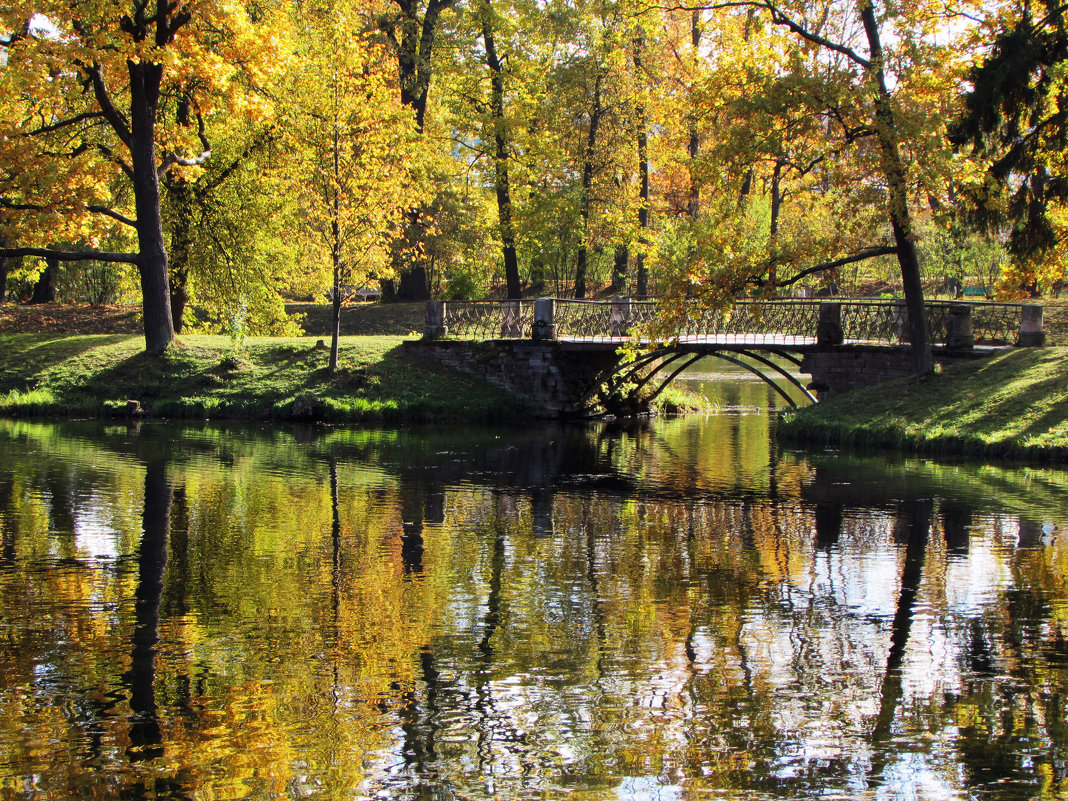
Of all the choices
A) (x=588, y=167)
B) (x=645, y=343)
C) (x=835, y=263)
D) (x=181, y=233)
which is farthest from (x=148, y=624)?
(x=588, y=167)

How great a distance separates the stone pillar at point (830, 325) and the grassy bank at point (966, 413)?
1.52 metres

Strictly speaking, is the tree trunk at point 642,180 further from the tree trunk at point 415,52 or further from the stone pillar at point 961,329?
the stone pillar at point 961,329

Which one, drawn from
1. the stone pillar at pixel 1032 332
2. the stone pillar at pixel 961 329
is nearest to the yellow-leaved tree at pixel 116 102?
the stone pillar at pixel 961 329

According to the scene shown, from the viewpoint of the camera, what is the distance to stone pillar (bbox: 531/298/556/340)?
26781 millimetres

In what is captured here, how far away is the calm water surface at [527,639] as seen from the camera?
19.3 ft

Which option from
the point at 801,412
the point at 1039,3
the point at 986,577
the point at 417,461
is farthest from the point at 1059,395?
the point at 417,461

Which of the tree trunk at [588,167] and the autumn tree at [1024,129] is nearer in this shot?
the autumn tree at [1024,129]

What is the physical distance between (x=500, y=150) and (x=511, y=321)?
10.5m

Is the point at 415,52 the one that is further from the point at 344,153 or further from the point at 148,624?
the point at 148,624

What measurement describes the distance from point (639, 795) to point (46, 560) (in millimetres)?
7180

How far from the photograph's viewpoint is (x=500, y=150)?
3591 cm

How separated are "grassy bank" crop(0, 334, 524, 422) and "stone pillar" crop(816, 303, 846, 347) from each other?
25.4 ft

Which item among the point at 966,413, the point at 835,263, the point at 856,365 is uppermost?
the point at 835,263

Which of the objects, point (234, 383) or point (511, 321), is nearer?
point (234, 383)
